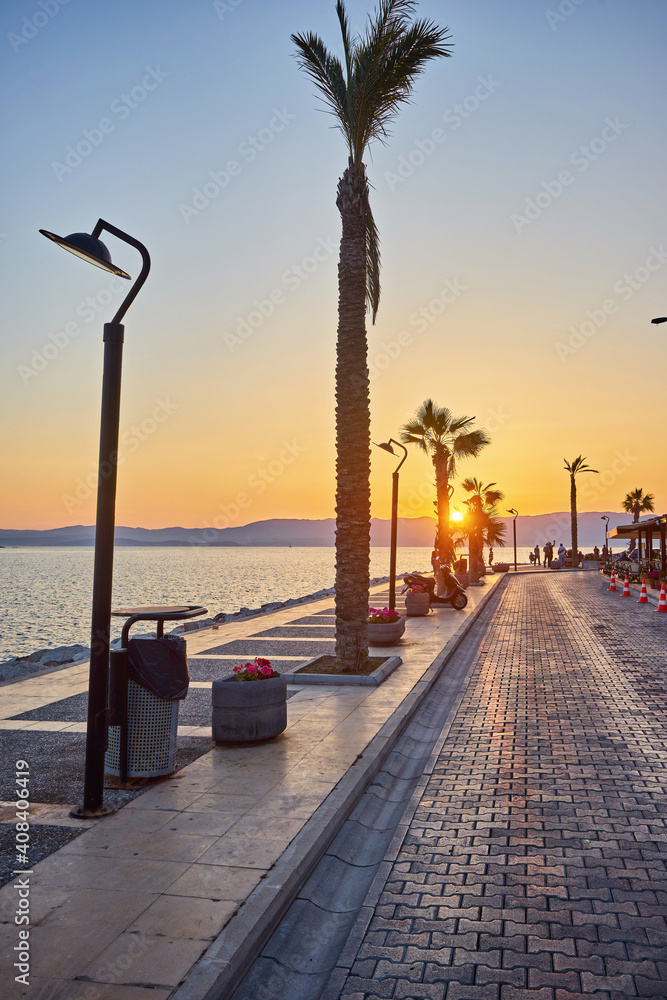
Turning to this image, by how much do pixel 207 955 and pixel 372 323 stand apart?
12.8 meters

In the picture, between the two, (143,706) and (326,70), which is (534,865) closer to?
(143,706)

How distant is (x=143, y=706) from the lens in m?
6.35

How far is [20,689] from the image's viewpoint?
447 inches

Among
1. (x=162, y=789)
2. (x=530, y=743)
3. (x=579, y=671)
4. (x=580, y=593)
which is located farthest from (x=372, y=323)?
(x=580, y=593)

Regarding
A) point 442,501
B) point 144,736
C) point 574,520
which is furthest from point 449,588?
point 574,520

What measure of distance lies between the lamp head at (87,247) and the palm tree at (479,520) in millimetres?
35172

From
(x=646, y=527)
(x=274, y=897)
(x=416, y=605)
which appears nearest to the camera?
(x=274, y=897)

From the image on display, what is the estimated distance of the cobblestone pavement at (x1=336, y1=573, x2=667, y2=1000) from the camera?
3.66m

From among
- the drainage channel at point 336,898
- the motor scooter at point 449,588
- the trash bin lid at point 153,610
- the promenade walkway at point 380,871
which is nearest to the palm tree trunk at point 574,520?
the motor scooter at point 449,588

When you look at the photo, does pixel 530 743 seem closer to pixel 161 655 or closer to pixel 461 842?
pixel 461 842

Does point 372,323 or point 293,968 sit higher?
point 372,323

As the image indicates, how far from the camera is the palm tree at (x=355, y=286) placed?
11734 millimetres

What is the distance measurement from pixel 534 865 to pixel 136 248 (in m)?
5.82

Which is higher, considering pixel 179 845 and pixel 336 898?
pixel 179 845
